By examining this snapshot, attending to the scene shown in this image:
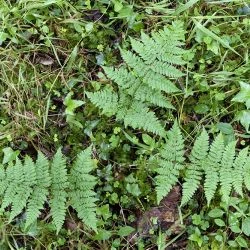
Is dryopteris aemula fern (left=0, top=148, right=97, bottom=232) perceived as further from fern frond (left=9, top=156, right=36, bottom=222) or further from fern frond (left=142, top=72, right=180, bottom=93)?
fern frond (left=142, top=72, right=180, bottom=93)

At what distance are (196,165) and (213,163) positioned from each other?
5.6 inches

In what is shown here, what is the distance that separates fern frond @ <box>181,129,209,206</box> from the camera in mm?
3734

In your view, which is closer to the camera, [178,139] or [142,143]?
[178,139]

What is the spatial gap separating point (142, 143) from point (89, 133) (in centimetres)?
47

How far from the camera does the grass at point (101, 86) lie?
3.92 m

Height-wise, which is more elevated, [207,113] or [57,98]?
[57,98]

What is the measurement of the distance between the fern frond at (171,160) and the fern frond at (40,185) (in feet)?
2.95

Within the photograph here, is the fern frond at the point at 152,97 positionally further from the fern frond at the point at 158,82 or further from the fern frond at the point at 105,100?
the fern frond at the point at 105,100

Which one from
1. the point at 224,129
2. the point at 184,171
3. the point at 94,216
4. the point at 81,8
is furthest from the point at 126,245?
the point at 81,8

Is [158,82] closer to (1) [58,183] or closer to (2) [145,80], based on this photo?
(2) [145,80]

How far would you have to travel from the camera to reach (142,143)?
13.2 ft

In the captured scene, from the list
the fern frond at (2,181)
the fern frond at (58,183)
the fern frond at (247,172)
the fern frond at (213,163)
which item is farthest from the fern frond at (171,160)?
the fern frond at (2,181)

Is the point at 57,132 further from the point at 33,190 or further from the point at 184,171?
the point at 184,171

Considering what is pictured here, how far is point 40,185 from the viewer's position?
375cm
